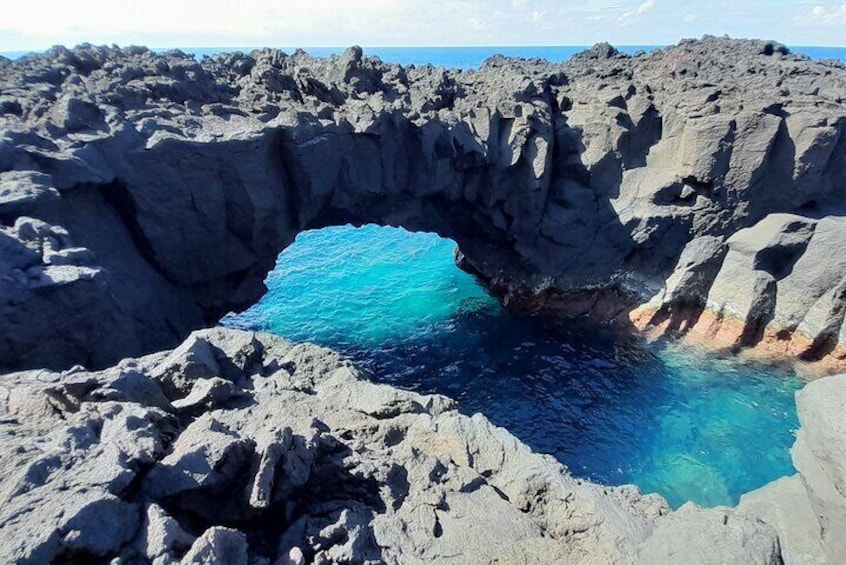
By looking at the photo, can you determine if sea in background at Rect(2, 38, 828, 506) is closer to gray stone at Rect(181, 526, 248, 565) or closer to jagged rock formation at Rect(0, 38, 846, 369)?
jagged rock formation at Rect(0, 38, 846, 369)

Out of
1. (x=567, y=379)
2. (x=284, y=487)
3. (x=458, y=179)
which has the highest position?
(x=284, y=487)

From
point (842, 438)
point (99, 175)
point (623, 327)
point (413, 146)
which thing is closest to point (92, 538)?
point (842, 438)

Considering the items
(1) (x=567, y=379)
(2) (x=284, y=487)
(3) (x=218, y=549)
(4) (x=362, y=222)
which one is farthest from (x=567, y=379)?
(3) (x=218, y=549)

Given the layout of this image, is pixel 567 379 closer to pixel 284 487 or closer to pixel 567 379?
pixel 567 379

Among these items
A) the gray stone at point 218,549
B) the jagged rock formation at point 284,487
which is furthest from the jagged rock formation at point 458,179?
the gray stone at point 218,549

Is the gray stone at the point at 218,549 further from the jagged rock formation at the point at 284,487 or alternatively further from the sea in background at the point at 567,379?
the sea in background at the point at 567,379

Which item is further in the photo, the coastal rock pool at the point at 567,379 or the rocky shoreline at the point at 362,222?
the coastal rock pool at the point at 567,379

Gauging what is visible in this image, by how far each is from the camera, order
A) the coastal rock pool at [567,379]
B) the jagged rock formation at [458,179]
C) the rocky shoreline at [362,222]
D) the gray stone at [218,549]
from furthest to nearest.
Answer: the coastal rock pool at [567,379]
the jagged rock formation at [458,179]
the rocky shoreline at [362,222]
the gray stone at [218,549]
